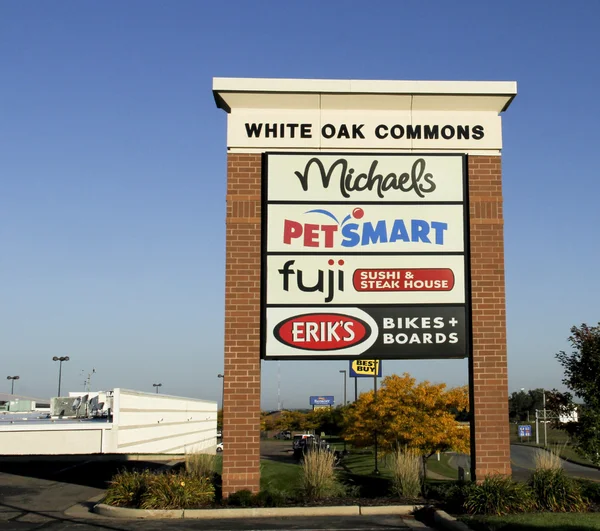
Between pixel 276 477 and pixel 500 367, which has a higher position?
pixel 500 367

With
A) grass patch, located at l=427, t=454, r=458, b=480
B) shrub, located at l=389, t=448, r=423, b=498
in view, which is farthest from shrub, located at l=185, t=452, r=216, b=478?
grass patch, located at l=427, t=454, r=458, b=480

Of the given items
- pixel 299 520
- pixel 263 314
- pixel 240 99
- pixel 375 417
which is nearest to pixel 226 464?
pixel 299 520

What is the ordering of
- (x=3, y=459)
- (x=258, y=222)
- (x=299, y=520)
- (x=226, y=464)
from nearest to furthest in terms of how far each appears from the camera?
(x=299, y=520)
(x=226, y=464)
(x=258, y=222)
(x=3, y=459)

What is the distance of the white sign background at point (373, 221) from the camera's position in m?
18.4

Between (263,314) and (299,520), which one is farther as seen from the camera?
(263,314)

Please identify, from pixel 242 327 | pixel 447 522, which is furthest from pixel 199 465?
pixel 447 522

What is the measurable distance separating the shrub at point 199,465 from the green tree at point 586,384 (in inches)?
367

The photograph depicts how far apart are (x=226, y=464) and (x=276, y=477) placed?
230 inches

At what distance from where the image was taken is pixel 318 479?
1728 cm

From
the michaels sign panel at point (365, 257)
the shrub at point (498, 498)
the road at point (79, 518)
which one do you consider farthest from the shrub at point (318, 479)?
the shrub at point (498, 498)

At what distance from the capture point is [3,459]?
34.1 m

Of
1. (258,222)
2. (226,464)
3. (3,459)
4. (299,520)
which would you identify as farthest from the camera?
(3,459)

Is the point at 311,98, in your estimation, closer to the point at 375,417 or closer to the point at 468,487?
the point at 468,487

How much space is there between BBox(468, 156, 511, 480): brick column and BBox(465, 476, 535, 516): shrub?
1705mm
